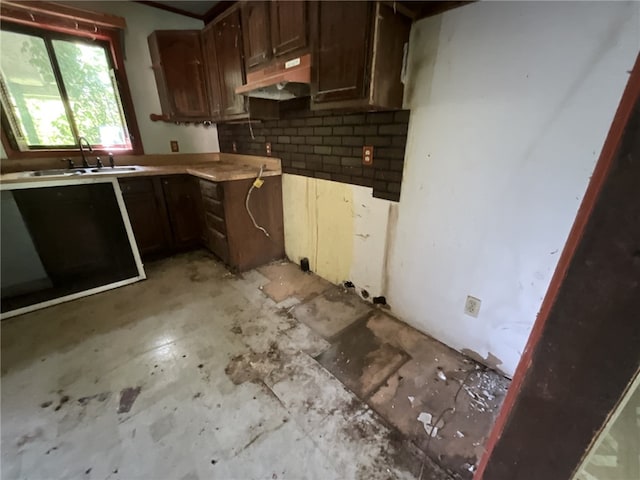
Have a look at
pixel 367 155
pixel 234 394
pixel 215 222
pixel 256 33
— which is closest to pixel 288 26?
pixel 256 33

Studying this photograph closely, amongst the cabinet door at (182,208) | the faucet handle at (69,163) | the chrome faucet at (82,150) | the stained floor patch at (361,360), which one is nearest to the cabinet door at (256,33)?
the cabinet door at (182,208)

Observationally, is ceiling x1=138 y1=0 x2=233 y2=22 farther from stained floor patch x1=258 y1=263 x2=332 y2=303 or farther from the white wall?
stained floor patch x1=258 y1=263 x2=332 y2=303

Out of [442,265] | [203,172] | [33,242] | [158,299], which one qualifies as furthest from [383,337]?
[33,242]

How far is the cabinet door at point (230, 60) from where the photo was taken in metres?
2.25

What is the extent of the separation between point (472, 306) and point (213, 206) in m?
2.24

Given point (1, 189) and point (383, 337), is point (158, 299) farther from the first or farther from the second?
point (383, 337)

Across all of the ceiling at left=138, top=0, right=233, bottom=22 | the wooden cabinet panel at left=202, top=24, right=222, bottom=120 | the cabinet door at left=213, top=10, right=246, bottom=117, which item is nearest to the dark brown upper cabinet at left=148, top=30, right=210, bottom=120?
the wooden cabinet panel at left=202, top=24, right=222, bottom=120

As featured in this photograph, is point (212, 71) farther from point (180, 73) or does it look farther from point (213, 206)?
point (213, 206)

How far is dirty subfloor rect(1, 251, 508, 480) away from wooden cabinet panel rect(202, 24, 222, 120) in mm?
1959

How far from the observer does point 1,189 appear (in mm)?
1850

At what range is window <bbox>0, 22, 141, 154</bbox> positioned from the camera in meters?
2.22

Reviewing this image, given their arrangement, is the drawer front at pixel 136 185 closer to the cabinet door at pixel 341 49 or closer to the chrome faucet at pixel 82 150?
the chrome faucet at pixel 82 150

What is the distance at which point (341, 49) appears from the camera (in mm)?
1431

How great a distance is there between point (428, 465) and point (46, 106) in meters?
3.84
